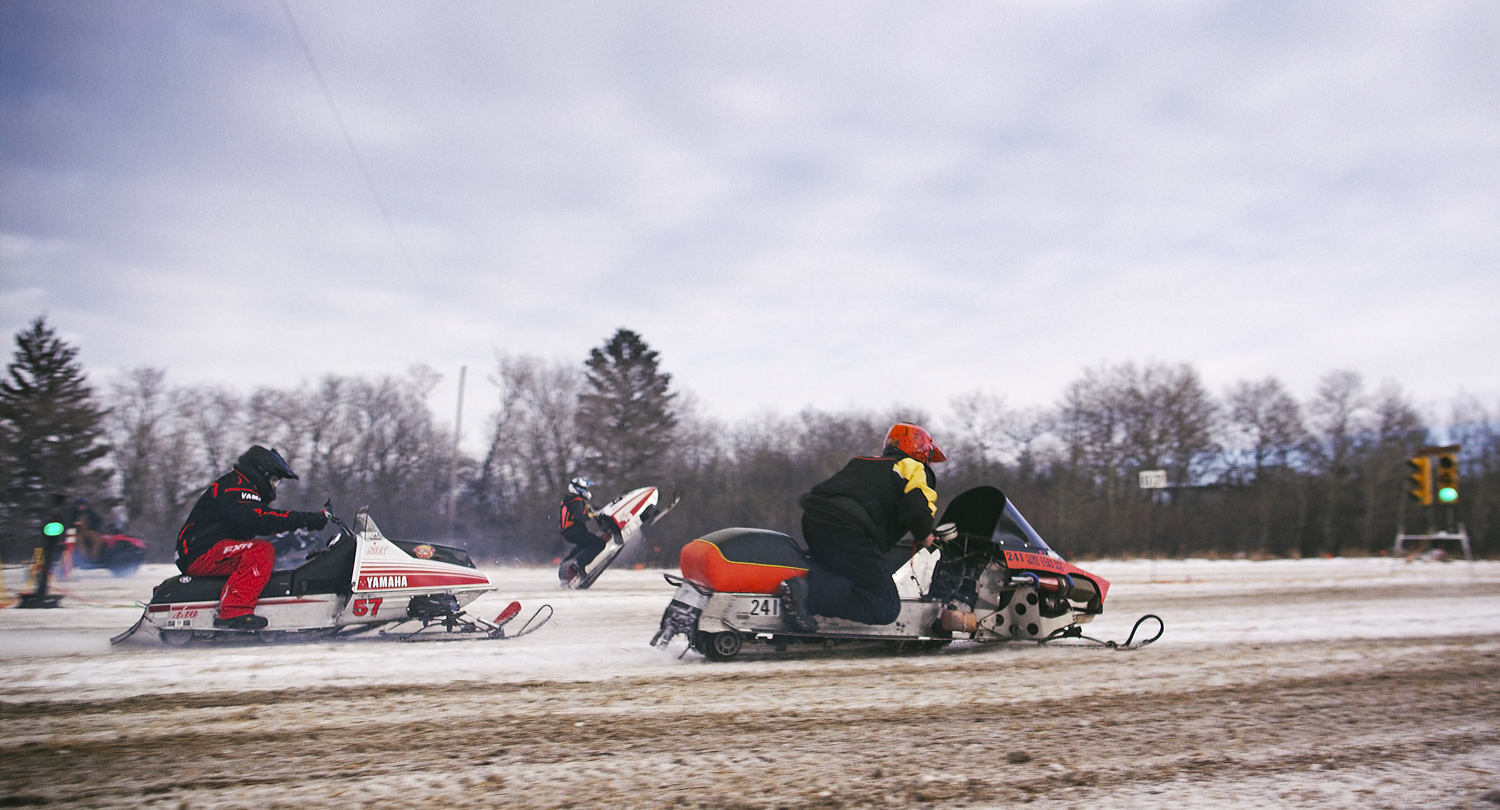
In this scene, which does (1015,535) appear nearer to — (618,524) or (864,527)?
(864,527)

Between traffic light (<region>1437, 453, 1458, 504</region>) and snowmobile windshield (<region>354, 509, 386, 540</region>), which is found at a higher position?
traffic light (<region>1437, 453, 1458, 504</region>)

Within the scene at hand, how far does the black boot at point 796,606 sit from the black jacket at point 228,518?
4098mm

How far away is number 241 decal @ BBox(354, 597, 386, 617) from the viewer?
6637 millimetres

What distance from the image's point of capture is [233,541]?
6.51m

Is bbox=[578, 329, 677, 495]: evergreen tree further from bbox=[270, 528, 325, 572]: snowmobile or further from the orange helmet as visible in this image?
the orange helmet

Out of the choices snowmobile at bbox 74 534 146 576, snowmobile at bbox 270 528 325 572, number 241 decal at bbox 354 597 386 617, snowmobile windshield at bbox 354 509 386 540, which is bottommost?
snowmobile at bbox 74 534 146 576

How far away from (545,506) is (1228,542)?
1232 inches

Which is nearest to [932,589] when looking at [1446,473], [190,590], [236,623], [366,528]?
[366,528]

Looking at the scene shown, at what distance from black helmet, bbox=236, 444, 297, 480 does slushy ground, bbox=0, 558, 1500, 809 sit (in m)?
1.47

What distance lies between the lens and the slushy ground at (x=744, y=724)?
3.05 m

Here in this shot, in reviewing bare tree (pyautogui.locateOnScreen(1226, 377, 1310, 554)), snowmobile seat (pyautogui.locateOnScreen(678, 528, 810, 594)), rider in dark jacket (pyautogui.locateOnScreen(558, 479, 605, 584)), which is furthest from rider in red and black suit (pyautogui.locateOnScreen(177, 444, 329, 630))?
bare tree (pyautogui.locateOnScreen(1226, 377, 1310, 554))

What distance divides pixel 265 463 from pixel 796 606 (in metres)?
4.83

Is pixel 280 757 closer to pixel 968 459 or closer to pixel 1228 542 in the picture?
pixel 968 459

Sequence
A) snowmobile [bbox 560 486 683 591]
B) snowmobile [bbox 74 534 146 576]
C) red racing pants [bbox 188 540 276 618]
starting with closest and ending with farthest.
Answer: red racing pants [bbox 188 540 276 618] < snowmobile [bbox 560 486 683 591] < snowmobile [bbox 74 534 146 576]
